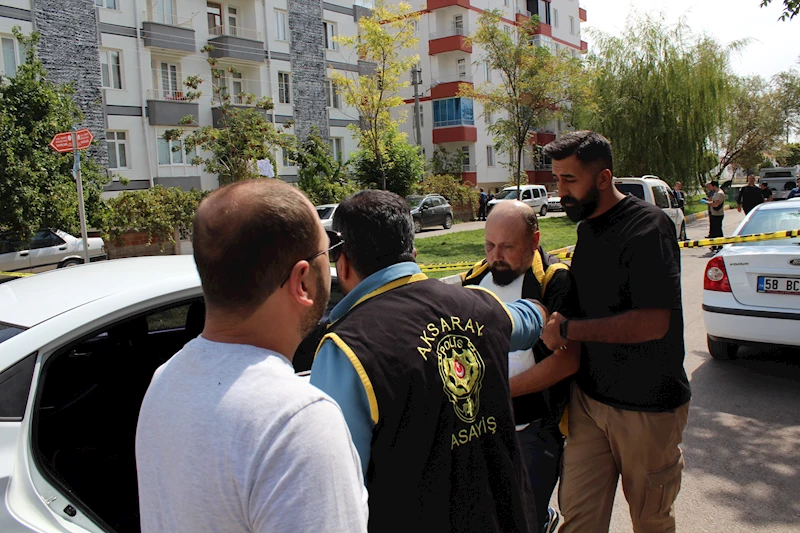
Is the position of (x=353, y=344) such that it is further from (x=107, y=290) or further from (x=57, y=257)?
(x=57, y=257)

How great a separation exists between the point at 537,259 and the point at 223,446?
1.89 m

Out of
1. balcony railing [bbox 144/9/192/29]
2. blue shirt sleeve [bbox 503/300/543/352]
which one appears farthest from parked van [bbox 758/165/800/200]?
blue shirt sleeve [bbox 503/300/543/352]

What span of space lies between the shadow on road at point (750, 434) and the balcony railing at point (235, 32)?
87.8 ft

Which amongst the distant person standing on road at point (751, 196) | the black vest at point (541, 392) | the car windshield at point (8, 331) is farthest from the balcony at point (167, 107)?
the black vest at point (541, 392)

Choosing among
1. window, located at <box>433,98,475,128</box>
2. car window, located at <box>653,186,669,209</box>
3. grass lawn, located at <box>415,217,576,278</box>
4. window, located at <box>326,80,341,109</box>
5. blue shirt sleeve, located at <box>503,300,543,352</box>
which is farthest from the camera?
window, located at <box>433,98,475,128</box>

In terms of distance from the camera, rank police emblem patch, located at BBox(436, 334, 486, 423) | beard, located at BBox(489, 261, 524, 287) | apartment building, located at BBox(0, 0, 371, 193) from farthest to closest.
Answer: apartment building, located at BBox(0, 0, 371, 193) < beard, located at BBox(489, 261, 524, 287) < police emblem patch, located at BBox(436, 334, 486, 423)

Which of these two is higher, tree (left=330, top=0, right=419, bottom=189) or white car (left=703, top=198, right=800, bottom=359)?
tree (left=330, top=0, right=419, bottom=189)

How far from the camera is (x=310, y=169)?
2741cm

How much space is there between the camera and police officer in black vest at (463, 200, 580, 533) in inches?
97.7

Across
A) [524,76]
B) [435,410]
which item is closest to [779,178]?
[524,76]

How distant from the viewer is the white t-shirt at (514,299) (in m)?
2.47

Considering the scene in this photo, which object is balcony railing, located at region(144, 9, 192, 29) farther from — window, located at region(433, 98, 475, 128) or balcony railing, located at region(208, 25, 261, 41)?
window, located at region(433, 98, 475, 128)

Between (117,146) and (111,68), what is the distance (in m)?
2.97

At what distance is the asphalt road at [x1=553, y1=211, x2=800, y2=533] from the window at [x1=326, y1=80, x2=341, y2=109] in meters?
28.5
